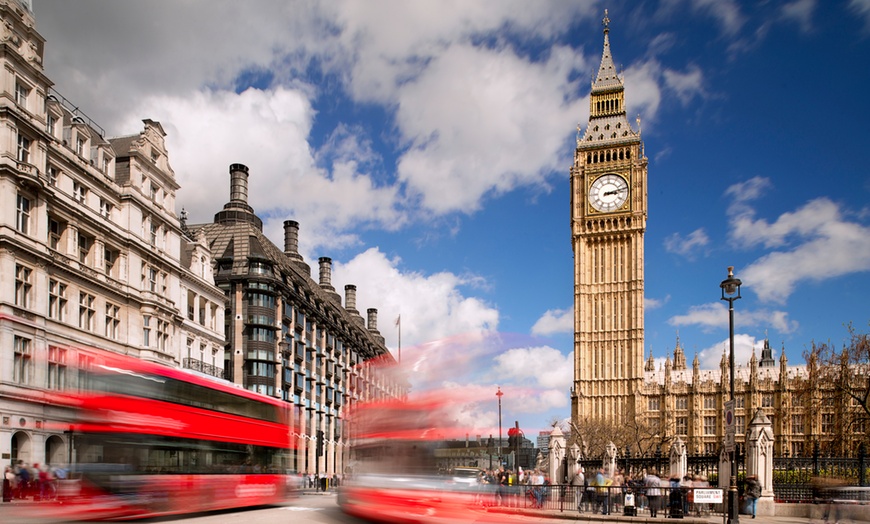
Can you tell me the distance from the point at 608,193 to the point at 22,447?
289ft

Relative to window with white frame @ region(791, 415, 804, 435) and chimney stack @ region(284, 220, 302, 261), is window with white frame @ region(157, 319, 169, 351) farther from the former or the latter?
window with white frame @ region(791, 415, 804, 435)

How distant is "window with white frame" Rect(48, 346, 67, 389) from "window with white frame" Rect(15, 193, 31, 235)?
5.80 meters

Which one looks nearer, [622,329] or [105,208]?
[105,208]

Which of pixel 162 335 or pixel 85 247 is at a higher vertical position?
pixel 85 247

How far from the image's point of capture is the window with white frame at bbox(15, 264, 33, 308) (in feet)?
108

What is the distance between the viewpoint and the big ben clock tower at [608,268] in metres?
104

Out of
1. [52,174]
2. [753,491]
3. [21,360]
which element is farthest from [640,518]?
[52,174]

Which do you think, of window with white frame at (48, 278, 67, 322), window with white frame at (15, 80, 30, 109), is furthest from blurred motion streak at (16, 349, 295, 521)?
window with white frame at (15, 80, 30, 109)

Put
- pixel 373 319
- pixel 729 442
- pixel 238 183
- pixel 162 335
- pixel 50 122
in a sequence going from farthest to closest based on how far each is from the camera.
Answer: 1. pixel 373 319
2. pixel 238 183
3. pixel 162 335
4. pixel 50 122
5. pixel 729 442

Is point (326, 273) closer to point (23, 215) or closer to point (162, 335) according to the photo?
point (162, 335)

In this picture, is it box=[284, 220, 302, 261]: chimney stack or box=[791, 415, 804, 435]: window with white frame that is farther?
box=[791, 415, 804, 435]: window with white frame

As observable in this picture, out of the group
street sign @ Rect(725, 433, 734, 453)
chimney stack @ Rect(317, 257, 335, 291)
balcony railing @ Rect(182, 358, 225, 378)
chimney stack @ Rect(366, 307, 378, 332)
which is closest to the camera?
street sign @ Rect(725, 433, 734, 453)

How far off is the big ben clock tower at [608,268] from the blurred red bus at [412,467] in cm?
8979

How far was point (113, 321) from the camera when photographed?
4100cm
